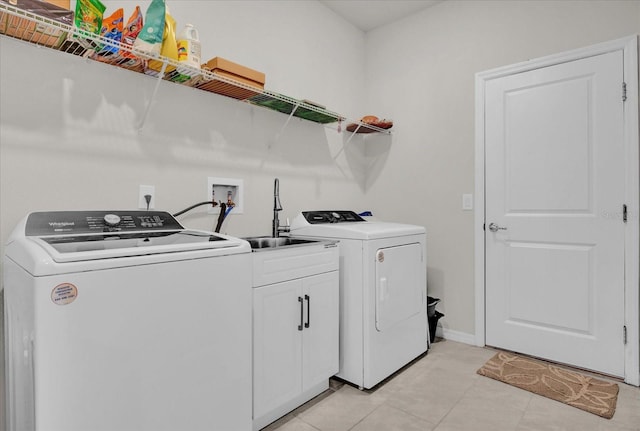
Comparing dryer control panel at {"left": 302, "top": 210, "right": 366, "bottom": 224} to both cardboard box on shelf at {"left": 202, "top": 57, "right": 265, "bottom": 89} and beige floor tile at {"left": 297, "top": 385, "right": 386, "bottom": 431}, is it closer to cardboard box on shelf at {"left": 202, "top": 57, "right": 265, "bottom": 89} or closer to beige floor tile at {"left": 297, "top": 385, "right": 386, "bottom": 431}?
cardboard box on shelf at {"left": 202, "top": 57, "right": 265, "bottom": 89}

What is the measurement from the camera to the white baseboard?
2762mm

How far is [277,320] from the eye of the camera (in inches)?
67.7

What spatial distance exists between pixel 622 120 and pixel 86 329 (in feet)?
9.44

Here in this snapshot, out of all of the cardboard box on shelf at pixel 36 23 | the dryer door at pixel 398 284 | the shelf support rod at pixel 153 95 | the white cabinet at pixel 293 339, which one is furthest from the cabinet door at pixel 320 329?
the cardboard box on shelf at pixel 36 23

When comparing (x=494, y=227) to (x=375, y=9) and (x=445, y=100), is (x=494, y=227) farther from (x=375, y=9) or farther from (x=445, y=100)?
(x=375, y=9)

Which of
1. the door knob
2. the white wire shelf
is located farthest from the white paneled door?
the white wire shelf

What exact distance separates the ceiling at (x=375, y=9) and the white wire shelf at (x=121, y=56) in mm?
1192

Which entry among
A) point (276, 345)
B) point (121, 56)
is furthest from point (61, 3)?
point (276, 345)

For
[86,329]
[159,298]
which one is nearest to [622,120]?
[159,298]

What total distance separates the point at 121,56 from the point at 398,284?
1900mm

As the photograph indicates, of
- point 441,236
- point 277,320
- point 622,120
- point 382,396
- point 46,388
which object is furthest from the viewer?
point 441,236

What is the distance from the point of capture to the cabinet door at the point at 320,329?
1854 millimetres

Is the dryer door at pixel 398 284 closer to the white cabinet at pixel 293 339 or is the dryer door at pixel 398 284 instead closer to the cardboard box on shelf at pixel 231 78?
the white cabinet at pixel 293 339

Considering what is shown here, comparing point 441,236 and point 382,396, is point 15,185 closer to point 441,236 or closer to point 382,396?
point 382,396
